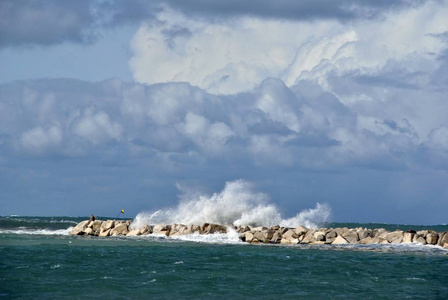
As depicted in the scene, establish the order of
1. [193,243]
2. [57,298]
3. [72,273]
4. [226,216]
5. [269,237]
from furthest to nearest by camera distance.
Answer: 1. [226,216]
2. [269,237]
3. [193,243]
4. [72,273]
5. [57,298]

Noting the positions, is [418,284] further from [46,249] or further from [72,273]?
[46,249]

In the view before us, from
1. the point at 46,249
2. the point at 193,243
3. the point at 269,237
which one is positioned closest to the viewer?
the point at 46,249

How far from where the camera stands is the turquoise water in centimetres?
2445

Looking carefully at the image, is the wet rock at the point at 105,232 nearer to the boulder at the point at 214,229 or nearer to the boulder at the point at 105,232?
the boulder at the point at 105,232

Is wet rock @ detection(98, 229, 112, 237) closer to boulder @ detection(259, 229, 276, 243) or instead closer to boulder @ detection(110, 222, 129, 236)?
boulder @ detection(110, 222, 129, 236)

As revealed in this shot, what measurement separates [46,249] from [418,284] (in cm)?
1908

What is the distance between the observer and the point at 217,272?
28.8m

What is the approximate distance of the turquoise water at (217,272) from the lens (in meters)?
24.5

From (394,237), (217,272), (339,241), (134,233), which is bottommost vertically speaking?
(217,272)

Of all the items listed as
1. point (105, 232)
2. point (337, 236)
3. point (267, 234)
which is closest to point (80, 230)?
point (105, 232)

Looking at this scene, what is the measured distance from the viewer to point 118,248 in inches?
1537

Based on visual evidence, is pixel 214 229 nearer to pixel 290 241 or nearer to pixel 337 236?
pixel 290 241

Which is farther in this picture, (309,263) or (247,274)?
(309,263)

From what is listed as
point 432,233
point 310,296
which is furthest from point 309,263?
point 432,233
